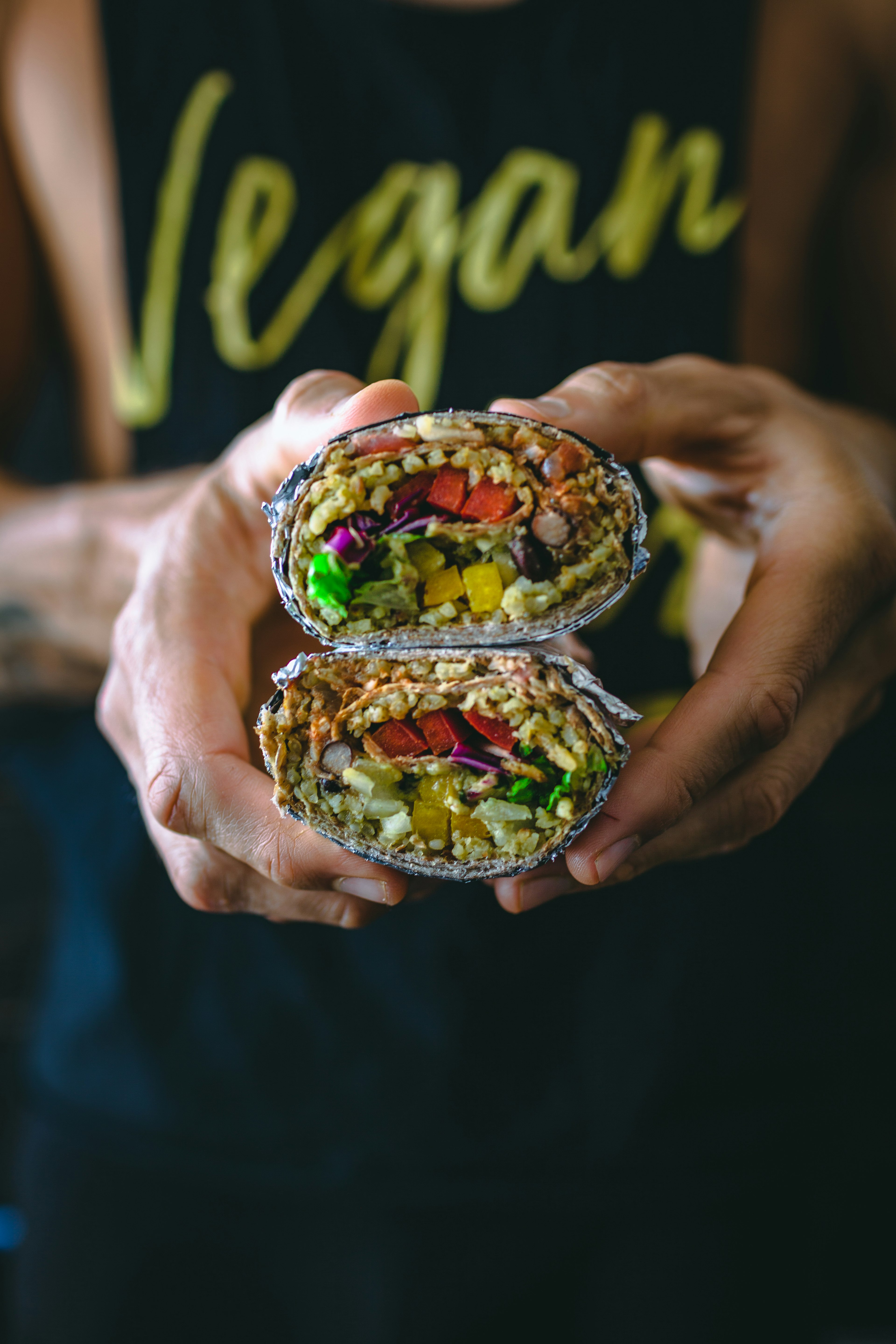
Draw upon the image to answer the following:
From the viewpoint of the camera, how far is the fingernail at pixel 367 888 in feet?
3.24

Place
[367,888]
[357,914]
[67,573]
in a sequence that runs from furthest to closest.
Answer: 1. [67,573]
2. [357,914]
3. [367,888]

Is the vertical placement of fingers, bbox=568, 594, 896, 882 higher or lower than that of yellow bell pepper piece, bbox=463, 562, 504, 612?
lower

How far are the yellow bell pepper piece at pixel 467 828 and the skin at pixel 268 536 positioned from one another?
101mm

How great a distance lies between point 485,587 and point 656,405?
36 cm

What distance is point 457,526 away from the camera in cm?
90

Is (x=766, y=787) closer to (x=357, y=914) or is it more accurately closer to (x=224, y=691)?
(x=357, y=914)

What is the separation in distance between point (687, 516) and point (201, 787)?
1.00 metres

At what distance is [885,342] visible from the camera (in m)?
1.84

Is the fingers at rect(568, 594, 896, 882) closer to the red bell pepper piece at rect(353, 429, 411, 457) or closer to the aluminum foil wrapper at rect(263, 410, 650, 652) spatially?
the aluminum foil wrapper at rect(263, 410, 650, 652)

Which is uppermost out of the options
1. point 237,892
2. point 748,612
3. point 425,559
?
point 425,559

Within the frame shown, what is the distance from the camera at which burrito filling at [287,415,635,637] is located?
0.89 meters

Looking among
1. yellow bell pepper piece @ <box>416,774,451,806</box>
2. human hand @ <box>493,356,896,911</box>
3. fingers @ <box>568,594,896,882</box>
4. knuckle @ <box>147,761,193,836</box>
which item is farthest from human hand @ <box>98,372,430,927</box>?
fingers @ <box>568,594,896,882</box>

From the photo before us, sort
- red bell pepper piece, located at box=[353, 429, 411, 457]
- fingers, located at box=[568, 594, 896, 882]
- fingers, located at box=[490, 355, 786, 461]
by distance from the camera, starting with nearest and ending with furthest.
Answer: red bell pepper piece, located at box=[353, 429, 411, 457]
fingers, located at box=[490, 355, 786, 461]
fingers, located at box=[568, 594, 896, 882]

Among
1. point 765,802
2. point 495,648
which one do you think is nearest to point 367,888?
point 495,648
